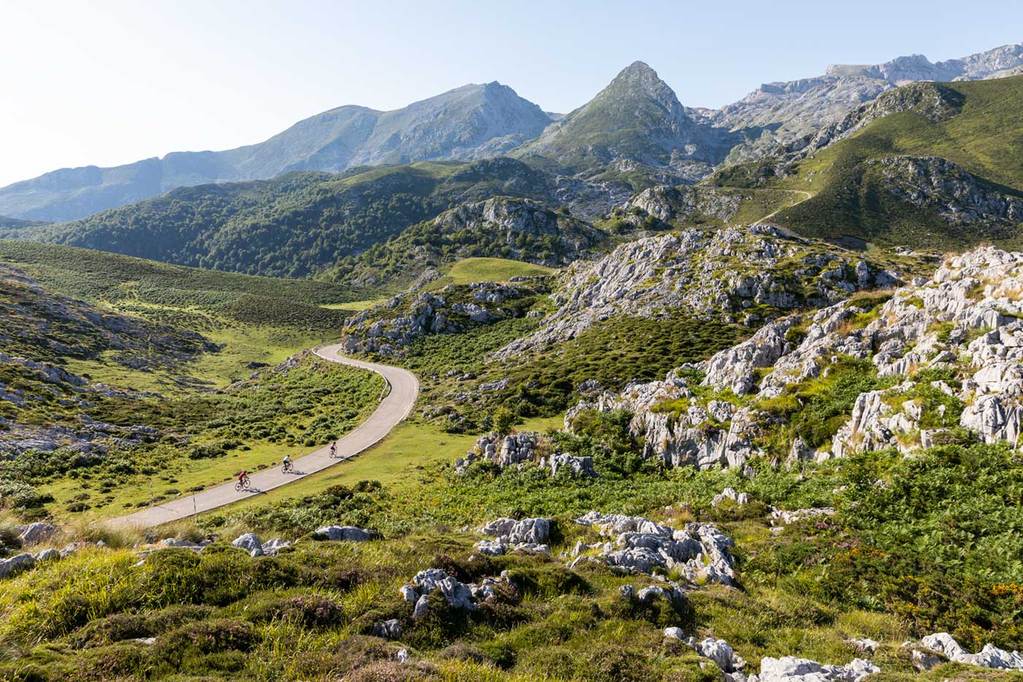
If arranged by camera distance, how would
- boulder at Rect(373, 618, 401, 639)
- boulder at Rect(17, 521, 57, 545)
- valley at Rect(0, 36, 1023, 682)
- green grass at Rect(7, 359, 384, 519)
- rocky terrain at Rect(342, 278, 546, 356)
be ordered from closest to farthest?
valley at Rect(0, 36, 1023, 682), boulder at Rect(373, 618, 401, 639), boulder at Rect(17, 521, 57, 545), green grass at Rect(7, 359, 384, 519), rocky terrain at Rect(342, 278, 546, 356)

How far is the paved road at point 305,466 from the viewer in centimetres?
3334

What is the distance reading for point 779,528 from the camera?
2020 centimetres

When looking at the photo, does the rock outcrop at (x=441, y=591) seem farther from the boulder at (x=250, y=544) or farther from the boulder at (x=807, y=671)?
the boulder at (x=807, y=671)

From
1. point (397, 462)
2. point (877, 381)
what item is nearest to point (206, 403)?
point (397, 462)

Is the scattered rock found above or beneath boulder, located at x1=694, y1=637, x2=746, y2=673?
beneath

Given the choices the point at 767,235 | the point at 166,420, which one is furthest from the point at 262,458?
the point at 767,235

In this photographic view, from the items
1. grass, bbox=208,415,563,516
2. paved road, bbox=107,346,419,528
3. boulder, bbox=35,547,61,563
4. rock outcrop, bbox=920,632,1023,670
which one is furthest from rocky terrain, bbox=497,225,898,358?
boulder, bbox=35,547,61,563

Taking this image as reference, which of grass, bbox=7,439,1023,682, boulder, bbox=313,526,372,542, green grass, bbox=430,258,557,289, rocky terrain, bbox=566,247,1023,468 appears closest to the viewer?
grass, bbox=7,439,1023,682

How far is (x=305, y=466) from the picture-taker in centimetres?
4522

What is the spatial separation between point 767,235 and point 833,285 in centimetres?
2433

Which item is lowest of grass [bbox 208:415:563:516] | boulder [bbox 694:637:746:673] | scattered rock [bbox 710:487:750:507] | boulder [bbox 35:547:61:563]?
grass [bbox 208:415:563:516]

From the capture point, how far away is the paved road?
33.3m

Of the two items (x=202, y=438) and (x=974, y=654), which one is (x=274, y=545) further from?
(x=202, y=438)

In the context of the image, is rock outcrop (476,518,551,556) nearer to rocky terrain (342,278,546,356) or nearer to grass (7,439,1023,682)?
grass (7,439,1023,682)
